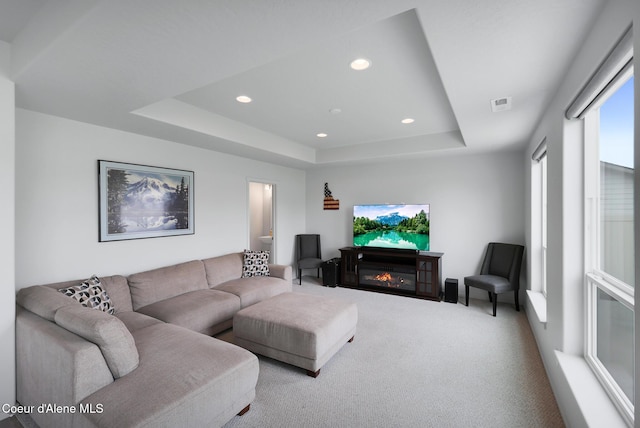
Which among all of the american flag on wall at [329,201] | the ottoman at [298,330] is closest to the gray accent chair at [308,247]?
the american flag on wall at [329,201]

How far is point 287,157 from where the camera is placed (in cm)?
484

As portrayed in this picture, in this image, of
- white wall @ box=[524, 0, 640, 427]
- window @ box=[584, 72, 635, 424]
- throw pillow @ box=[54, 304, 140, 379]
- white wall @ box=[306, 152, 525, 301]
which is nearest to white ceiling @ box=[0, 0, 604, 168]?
white wall @ box=[524, 0, 640, 427]

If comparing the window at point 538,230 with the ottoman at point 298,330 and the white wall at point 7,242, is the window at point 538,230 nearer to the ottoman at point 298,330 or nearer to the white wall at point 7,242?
the ottoman at point 298,330

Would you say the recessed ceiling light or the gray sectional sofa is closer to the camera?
the gray sectional sofa

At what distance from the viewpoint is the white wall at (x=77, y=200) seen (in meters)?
2.59

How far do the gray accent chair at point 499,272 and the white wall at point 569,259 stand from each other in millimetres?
1374

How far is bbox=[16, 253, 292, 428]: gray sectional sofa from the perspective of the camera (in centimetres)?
158

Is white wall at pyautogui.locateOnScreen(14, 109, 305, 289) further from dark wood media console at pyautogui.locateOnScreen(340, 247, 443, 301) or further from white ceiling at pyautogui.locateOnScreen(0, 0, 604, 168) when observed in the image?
dark wood media console at pyautogui.locateOnScreen(340, 247, 443, 301)

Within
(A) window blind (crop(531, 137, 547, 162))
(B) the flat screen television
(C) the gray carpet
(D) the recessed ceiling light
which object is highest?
(D) the recessed ceiling light

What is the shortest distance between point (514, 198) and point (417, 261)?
5.72 ft

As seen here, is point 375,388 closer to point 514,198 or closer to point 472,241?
point 472,241

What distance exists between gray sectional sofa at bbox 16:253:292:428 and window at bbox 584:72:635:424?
7.29 feet

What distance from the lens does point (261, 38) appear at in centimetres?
155

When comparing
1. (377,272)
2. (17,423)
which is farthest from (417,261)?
(17,423)
